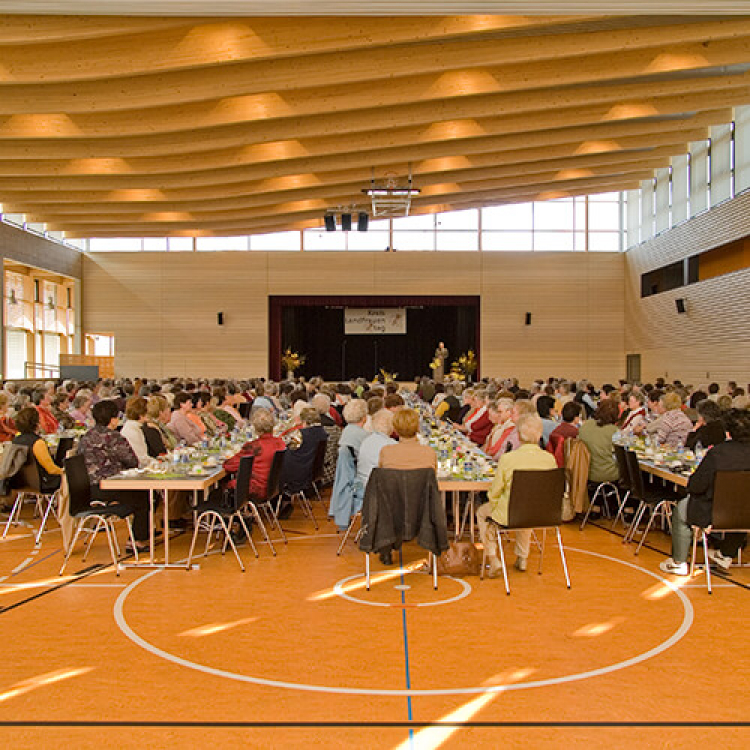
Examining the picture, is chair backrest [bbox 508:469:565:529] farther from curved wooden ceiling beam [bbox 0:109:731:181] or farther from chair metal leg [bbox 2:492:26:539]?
curved wooden ceiling beam [bbox 0:109:731:181]

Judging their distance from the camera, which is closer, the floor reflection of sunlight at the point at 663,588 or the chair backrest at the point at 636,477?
the floor reflection of sunlight at the point at 663,588

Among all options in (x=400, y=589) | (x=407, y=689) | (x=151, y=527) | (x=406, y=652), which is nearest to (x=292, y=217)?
(x=151, y=527)

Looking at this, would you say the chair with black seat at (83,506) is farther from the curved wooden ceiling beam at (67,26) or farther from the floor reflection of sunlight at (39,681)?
the curved wooden ceiling beam at (67,26)

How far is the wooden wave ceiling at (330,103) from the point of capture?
11.2m

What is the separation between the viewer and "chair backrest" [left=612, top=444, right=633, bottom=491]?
775 centimetres

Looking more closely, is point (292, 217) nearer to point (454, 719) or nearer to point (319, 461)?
point (319, 461)

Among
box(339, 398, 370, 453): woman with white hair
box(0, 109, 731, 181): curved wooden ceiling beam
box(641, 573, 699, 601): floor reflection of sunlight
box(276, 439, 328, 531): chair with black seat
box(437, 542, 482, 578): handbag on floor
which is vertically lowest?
box(641, 573, 699, 601): floor reflection of sunlight

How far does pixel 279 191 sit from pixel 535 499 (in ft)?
50.0

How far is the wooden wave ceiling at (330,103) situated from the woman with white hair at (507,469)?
22.5 ft

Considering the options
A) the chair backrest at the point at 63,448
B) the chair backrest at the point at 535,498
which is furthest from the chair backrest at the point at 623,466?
the chair backrest at the point at 63,448

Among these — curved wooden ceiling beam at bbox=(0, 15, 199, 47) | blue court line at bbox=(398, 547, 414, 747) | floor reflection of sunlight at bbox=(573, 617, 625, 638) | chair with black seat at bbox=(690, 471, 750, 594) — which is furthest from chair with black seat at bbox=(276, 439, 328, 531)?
curved wooden ceiling beam at bbox=(0, 15, 199, 47)

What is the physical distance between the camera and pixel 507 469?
6.33 metres

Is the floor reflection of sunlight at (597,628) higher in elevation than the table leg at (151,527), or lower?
lower

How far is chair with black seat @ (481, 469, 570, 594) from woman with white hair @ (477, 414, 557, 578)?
8cm
